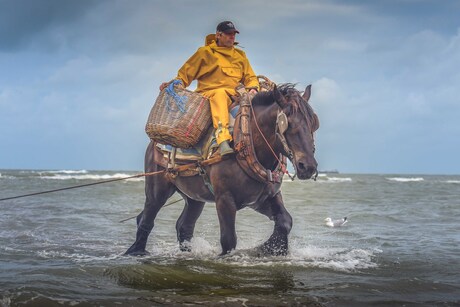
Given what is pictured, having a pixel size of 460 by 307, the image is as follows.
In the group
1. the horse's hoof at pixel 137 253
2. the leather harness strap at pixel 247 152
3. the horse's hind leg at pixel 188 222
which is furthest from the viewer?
the horse's hind leg at pixel 188 222

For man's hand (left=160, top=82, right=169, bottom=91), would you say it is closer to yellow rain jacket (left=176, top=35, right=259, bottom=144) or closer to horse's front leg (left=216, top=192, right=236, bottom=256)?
yellow rain jacket (left=176, top=35, right=259, bottom=144)

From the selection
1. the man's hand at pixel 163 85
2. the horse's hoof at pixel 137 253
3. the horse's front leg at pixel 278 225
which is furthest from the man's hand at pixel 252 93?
the horse's hoof at pixel 137 253

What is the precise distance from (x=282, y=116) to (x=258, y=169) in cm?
67

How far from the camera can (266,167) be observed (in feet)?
18.8

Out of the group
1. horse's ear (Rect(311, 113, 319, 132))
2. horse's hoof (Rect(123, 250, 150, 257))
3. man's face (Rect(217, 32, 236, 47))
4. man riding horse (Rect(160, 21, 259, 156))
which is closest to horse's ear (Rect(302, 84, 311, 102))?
horse's ear (Rect(311, 113, 319, 132))

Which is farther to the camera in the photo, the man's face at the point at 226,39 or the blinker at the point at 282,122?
the man's face at the point at 226,39

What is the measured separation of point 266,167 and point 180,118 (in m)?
1.14

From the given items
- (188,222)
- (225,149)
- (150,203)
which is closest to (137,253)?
(150,203)

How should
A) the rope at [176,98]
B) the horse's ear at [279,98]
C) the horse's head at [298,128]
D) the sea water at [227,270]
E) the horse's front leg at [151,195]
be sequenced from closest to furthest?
the sea water at [227,270], the horse's head at [298,128], the horse's ear at [279,98], the rope at [176,98], the horse's front leg at [151,195]

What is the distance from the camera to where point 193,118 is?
602 cm

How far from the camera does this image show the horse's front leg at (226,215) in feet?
18.6

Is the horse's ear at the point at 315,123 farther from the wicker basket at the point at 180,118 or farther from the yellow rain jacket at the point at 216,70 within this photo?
the wicker basket at the point at 180,118

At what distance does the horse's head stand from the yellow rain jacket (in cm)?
99

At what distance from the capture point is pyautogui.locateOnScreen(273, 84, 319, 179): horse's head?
5.04 metres
